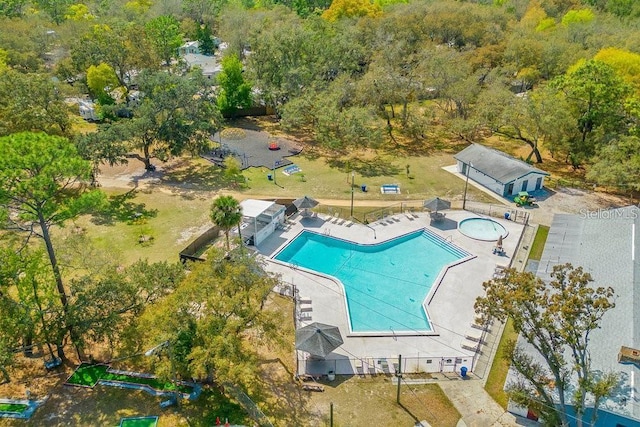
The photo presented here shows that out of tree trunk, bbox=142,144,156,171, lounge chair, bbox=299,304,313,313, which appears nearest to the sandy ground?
tree trunk, bbox=142,144,156,171

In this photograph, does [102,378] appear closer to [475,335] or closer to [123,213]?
[123,213]

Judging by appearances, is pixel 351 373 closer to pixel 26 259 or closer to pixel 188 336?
pixel 188 336

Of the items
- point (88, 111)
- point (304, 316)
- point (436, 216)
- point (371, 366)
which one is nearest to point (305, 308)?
point (304, 316)

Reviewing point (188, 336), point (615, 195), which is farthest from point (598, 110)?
A: point (188, 336)

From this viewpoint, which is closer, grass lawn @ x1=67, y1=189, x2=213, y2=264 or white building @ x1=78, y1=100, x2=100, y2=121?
grass lawn @ x1=67, y1=189, x2=213, y2=264

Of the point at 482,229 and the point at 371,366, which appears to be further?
the point at 482,229

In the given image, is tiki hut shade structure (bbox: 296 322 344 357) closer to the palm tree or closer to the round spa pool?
the palm tree
